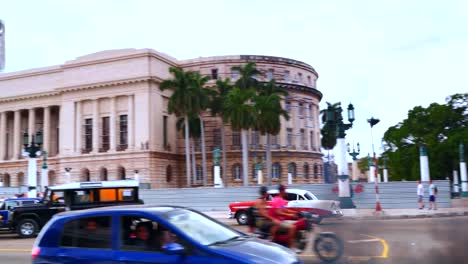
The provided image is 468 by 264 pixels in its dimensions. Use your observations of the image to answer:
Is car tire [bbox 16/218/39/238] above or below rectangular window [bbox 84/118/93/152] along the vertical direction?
below

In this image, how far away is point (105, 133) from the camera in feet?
210

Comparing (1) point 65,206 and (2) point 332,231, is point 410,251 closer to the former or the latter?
(2) point 332,231

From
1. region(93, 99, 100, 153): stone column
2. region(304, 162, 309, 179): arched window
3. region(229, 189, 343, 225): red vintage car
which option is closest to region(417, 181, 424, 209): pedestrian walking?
region(229, 189, 343, 225): red vintage car

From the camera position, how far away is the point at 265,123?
170 ft

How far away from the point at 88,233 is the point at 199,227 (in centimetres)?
143

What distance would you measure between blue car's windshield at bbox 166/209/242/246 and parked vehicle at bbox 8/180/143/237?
12.6 meters

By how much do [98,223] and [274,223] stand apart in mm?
4490

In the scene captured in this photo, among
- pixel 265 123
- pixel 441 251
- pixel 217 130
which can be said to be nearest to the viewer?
pixel 441 251

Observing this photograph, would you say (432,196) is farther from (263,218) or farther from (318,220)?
(263,218)

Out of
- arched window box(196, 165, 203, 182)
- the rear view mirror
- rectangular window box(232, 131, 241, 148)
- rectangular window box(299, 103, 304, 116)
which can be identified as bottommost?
the rear view mirror

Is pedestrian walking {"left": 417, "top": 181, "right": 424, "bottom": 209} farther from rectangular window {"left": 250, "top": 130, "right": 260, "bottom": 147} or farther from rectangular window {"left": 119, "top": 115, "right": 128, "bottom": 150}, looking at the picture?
rectangular window {"left": 119, "top": 115, "right": 128, "bottom": 150}

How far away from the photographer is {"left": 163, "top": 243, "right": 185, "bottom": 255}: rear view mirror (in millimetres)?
5617

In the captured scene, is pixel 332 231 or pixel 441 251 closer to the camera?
pixel 441 251

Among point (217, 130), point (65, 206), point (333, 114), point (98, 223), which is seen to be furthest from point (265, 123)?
point (98, 223)
